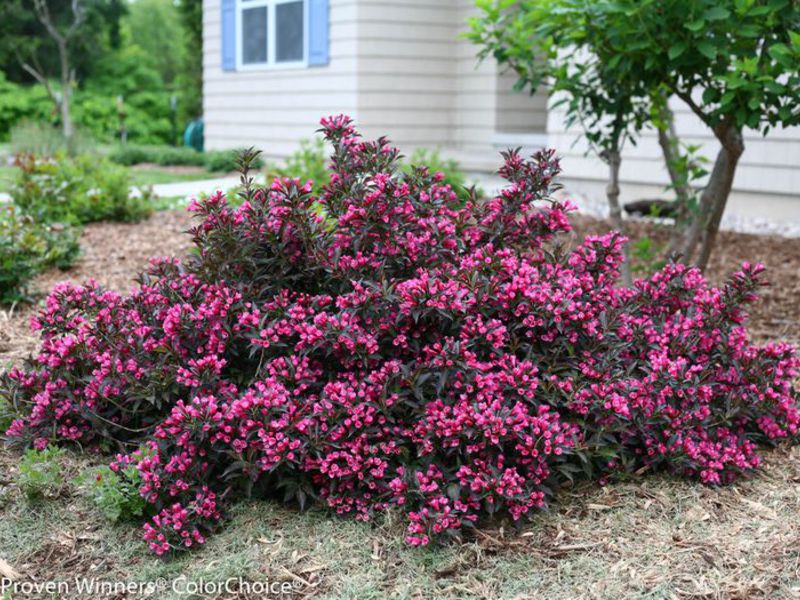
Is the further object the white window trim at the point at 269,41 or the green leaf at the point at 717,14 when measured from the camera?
the white window trim at the point at 269,41

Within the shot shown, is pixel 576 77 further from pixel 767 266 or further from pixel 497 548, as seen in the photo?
pixel 497 548

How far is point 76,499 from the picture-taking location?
2.80 m

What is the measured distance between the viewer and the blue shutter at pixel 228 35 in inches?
500

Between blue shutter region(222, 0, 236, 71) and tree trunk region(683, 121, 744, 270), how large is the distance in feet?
29.9

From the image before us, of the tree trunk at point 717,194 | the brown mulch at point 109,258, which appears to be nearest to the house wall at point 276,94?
the brown mulch at point 109,258

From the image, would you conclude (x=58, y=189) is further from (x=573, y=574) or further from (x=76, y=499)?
(x=573, y=574)

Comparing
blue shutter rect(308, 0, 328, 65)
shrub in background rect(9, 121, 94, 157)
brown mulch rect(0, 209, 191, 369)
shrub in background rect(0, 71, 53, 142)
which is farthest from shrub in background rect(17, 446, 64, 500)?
shrub in background rect(0, 71, 53, 142)

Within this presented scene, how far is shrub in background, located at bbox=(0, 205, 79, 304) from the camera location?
4.72m

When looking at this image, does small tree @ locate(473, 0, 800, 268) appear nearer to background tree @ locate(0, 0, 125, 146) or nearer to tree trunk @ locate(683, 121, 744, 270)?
tree trunk @ locate(683, 121, 744, 270)

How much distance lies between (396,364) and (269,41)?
34.5ft

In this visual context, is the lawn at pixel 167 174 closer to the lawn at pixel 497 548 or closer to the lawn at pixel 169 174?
the lawn at pixel 169 174

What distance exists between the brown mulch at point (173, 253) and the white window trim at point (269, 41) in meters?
4.67

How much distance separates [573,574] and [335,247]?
125 centimetres

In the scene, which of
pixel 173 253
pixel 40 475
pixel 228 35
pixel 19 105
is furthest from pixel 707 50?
→ pixel 19 105
